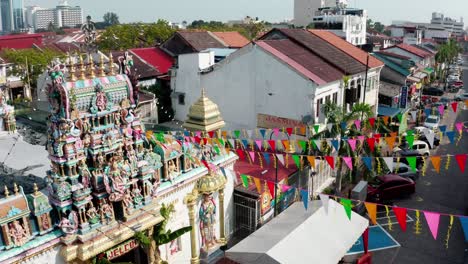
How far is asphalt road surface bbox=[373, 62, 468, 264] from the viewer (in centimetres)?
1912

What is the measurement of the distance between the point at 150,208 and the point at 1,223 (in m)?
4.58

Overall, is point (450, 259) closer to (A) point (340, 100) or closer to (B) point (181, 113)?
(A) point (340, 100)

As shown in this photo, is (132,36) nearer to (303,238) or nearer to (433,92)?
(433,92)

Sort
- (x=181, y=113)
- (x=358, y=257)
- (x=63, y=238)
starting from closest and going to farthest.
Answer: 1. (x=63, y=238)
2. (x=358, y=257)
3. (x=181, y=113)

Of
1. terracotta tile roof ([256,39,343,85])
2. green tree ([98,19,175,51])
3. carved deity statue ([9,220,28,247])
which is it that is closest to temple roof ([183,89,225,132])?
carved deity statue ([9,220,28,247])

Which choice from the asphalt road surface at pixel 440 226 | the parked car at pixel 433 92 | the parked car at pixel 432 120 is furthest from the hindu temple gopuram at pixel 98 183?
the parked car at pixel 433 92

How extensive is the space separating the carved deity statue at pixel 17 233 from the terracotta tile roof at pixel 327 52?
83.3 ft

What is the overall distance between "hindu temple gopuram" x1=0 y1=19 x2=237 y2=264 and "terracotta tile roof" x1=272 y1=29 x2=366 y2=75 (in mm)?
19776

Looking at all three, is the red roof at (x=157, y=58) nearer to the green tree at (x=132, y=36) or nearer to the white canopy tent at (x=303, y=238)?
the green tree at (x=132, y=36)

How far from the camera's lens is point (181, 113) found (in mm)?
34438

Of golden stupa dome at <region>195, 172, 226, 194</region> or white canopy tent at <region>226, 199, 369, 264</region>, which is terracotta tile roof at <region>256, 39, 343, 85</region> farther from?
golden stupa dome at <region>195, 172, 226, 194</region>

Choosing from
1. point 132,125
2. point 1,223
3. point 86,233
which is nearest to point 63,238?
point 86,233

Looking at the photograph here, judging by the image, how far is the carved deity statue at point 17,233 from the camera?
411 inches

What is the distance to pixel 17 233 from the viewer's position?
34.5ft
